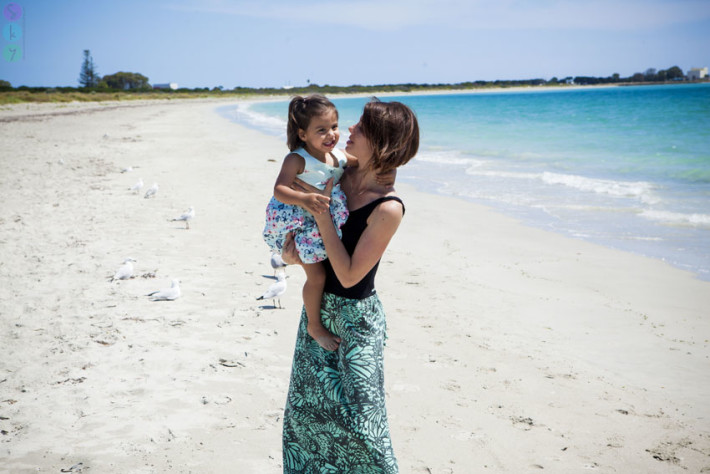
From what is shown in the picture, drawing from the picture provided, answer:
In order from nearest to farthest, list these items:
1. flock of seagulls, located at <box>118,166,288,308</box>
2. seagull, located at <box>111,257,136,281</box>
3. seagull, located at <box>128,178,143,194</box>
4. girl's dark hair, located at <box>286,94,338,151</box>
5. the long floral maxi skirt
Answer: the long floral maxi skirt, girl's dark hair, located at <box>286,94,338,151</box>, flock of seagulls, located at <box>118,166,288,308</box>, seagull, located at <box>111,257,136,281</box>, seagull, located at <box>128,178,143,194</box>

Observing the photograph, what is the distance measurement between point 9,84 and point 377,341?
84466mm

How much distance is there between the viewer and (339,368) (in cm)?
210

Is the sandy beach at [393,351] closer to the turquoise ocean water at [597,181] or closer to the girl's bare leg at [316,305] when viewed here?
the turquoise ocean water at [597,181]

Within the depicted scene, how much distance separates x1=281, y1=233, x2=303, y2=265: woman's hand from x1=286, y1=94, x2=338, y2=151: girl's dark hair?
38 cm

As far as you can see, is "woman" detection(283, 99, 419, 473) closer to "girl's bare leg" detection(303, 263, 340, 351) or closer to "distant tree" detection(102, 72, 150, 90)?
"girl's bare leg" detection(303, 263, 340, 351)

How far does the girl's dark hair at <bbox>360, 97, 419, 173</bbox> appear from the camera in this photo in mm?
1911

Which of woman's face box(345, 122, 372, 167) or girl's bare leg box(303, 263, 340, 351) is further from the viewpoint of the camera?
girl's bare leg box(303, 263, 340, 351)

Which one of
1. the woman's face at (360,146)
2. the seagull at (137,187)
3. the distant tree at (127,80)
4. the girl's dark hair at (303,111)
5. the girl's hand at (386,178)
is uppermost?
the distant tree at (127,80)

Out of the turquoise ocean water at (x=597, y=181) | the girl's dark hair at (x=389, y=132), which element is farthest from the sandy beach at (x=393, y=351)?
the girl's dark hair at (x=389, y=132)

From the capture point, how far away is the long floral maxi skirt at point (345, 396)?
2.02 meters

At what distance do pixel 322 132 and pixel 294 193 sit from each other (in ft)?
1.04

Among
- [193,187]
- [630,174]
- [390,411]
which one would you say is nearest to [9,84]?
[193,187]

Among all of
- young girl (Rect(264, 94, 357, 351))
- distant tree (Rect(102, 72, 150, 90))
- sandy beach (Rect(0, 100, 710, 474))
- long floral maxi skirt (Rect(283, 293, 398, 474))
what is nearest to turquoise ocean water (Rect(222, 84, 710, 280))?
sandy beach (Rect(0, 100, 710, 474))

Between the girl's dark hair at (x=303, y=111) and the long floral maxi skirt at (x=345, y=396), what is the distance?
691 millimetres
